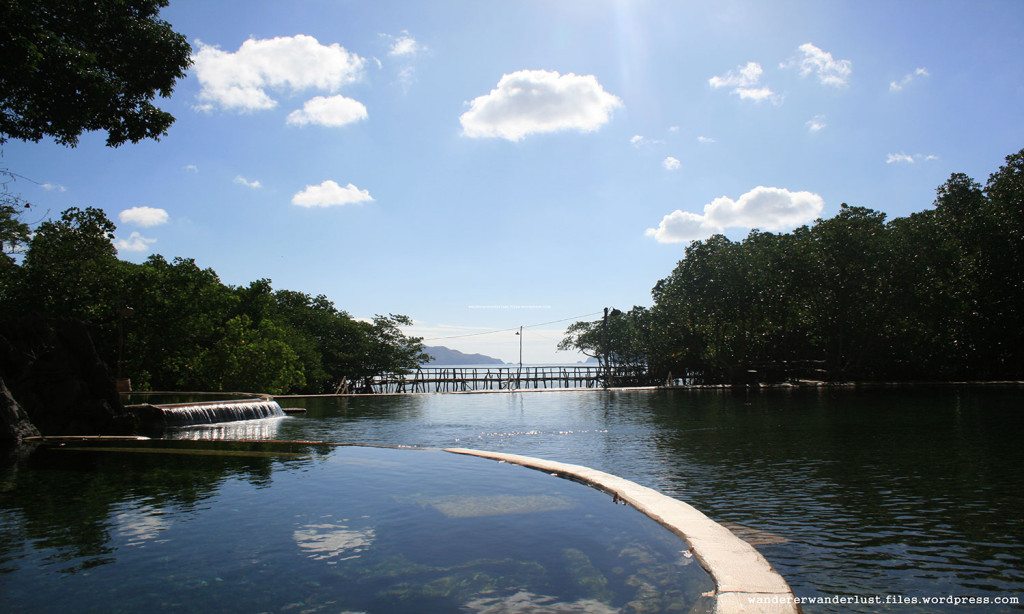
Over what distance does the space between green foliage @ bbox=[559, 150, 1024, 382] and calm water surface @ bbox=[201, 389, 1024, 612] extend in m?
16.5

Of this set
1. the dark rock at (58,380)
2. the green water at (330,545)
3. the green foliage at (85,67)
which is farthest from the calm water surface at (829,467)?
the green foliage at (85,67)

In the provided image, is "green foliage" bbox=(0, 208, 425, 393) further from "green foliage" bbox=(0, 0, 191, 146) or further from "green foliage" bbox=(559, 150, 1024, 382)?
"green foliage" bbox=(559, 150, 1024, 382)

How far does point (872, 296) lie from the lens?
46.2 m

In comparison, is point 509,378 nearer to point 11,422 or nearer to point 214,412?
point 214,412

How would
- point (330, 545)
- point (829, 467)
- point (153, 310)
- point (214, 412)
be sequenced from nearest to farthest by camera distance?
point (330, 545) < point (829, 467) < point (214, 412) < point (153, 310)

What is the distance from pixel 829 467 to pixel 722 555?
745 cm

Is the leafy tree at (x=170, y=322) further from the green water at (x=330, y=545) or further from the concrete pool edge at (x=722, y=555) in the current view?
the concrete pool edge at (x=722, y=555)

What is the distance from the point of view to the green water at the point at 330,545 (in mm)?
5156

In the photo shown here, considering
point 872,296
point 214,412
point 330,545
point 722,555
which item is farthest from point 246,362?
point 872,296

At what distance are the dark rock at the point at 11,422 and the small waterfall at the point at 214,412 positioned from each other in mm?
5834

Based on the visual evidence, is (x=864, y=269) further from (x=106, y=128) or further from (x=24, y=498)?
(x=24, y=498)

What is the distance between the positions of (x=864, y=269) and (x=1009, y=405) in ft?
72.0

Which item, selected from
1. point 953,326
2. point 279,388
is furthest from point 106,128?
point 953,326

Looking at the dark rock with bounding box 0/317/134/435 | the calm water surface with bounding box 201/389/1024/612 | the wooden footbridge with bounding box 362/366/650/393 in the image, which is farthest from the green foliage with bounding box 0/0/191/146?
the wooden footbridge with bounding box 362/366/650/393
